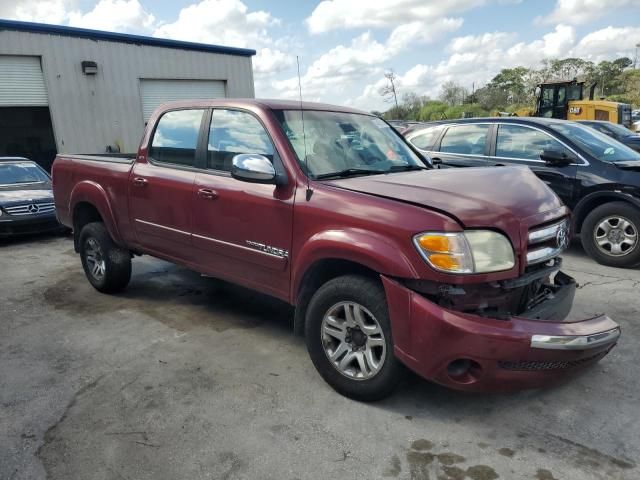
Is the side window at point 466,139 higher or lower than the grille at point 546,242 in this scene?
higher

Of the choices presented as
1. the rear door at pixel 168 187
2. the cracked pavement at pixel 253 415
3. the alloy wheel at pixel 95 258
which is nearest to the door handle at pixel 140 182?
the rear door at pixel 168 187

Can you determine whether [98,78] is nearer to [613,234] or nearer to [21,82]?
[21,82]

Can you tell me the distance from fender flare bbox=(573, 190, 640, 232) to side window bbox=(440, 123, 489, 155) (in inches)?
55.5

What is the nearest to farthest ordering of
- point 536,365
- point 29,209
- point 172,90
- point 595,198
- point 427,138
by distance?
1. point 536,365
2. point 595,198
3. point 427,138
4. point 29,209
5. point 172,90

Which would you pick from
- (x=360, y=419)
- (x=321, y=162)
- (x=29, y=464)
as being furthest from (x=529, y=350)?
(x=29, y=464)

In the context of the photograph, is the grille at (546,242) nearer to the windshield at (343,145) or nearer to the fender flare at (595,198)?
the windshield at (343,145)

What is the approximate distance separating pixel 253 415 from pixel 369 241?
4.02 ft

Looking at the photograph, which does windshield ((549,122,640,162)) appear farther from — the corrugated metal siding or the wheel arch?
the corrugated metal siding

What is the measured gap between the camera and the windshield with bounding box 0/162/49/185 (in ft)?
29.2

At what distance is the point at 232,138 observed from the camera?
3834 millimetres

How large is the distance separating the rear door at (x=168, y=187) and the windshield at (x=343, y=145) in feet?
3.19

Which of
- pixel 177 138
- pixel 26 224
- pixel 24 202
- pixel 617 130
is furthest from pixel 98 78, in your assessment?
pixel 617 130

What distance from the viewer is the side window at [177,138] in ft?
13.6

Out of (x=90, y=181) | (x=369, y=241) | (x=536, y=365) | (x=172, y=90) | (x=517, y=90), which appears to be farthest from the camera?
(x=517, y=90)
